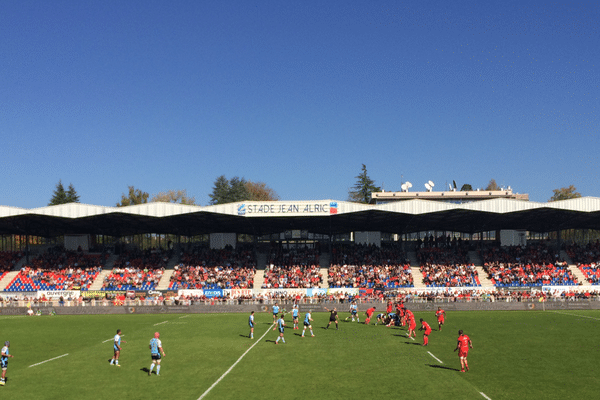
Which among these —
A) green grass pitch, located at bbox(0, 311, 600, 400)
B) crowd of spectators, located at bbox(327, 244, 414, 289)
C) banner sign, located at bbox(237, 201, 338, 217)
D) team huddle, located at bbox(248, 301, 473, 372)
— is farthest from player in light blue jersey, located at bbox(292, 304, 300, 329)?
banner sign, located at bbox(237, 201, 338, 217)

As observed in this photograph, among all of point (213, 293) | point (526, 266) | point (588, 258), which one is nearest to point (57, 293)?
point (213, 293)

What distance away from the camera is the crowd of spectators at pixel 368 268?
61812 millimetres

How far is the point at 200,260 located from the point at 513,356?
168 feet

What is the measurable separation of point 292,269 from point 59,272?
3156cm

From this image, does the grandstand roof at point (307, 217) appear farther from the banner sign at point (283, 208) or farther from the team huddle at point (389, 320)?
the team huddle at point (389, 320)

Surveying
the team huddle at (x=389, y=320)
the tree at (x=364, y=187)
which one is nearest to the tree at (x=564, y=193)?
the tree at (x=364, y=187)

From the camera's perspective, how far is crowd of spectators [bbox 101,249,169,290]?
210 feet

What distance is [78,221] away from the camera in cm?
6781

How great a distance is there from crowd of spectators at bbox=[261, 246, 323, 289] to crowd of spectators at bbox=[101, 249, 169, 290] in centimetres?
1475

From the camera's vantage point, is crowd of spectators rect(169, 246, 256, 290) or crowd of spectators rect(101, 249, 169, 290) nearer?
crowd of spectators rect(169, 246, 256, 290)

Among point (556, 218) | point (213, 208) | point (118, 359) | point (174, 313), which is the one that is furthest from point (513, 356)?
point (556, 218)

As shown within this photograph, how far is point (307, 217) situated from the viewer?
212 feet

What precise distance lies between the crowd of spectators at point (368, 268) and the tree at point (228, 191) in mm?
78324

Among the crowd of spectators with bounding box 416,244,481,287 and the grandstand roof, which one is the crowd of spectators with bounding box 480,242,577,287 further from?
the grandstand roof
